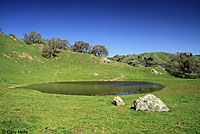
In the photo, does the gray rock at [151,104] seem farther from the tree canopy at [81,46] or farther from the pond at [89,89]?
the tree canopy at [81,46]

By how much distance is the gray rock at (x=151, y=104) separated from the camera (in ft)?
56.8

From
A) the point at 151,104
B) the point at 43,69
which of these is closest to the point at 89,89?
the point at 151,104

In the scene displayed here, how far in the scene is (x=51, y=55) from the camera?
342 ft

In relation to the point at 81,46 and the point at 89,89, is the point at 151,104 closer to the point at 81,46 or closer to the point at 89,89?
the point at 89,89

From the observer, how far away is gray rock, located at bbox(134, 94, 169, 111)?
1731cm

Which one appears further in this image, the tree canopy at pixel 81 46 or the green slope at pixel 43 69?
the tree canopy at pixel 81 46

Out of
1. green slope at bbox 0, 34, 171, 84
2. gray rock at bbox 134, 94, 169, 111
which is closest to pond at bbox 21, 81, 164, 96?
green slope at bbox 0, 34, 171, 84

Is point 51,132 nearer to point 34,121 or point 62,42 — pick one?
point 34,121

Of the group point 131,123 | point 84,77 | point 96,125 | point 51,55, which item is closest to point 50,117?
point 96,125

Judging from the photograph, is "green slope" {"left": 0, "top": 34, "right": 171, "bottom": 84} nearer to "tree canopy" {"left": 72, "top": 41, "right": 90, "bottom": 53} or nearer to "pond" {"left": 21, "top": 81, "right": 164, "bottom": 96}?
"pond" {"left": 21, "top": 81, "right": 164, "bottom": 96}

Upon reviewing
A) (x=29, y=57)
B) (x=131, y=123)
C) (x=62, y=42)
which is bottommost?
(x=131, y=123)

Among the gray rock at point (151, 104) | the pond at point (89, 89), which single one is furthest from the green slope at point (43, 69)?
the gray rock at point (151, 104)

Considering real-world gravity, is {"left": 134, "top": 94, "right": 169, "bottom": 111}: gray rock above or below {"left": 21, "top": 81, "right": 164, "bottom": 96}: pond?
above

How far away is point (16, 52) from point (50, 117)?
9023cm
